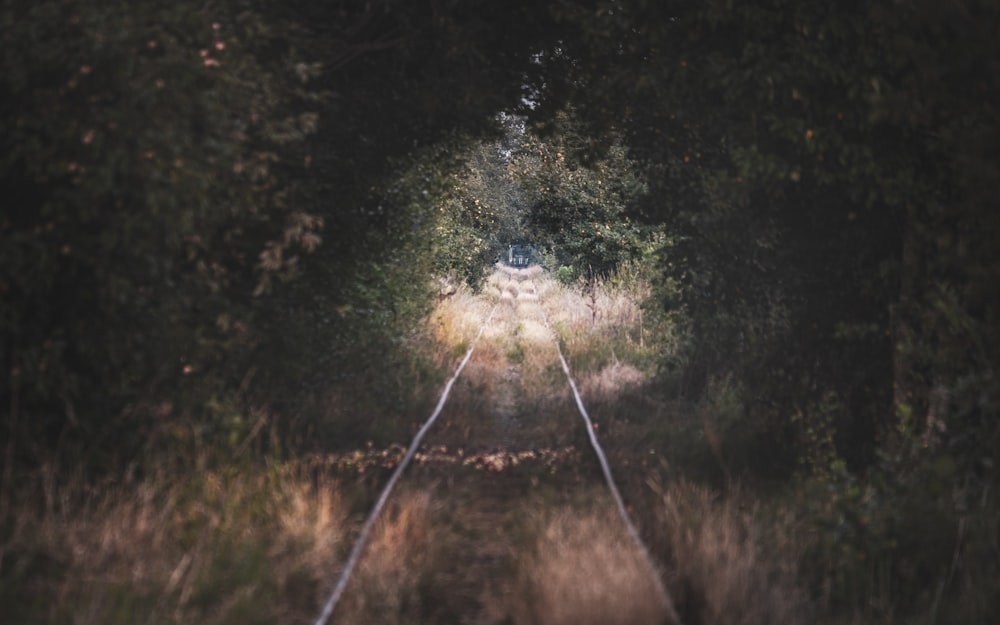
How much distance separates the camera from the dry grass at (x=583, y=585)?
538cm

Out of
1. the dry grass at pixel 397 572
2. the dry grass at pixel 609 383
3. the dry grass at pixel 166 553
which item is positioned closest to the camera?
the dry grass at pixel 166 553

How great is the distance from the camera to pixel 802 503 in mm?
7684

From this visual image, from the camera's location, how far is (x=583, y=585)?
560cm

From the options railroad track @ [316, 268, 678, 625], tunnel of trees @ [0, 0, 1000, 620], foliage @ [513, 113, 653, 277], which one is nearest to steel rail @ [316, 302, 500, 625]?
railroad track @ [316, 268, 678, 625]

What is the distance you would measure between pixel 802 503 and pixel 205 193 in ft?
17.1

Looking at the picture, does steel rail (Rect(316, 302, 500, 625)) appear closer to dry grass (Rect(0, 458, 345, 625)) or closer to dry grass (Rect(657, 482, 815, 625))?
dry grass (Rect(0, 458, 345, 625))

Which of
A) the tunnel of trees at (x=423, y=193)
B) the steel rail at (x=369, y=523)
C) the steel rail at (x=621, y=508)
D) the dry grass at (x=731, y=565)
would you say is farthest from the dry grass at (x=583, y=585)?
the tunnel of trees at (x=423, y=193)

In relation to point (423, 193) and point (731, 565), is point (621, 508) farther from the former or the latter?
point (423, 193)

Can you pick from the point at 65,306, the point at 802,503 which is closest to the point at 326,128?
the point at 65,306

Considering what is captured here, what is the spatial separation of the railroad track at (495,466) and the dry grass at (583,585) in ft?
0.20

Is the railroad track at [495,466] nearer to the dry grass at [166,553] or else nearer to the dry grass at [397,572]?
the dry grass at [397,572]

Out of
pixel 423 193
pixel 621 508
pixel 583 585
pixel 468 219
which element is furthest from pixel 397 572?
pixel 468 219

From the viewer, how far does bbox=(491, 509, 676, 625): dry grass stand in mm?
5379

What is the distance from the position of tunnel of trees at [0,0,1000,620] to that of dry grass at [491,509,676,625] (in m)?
1.95
